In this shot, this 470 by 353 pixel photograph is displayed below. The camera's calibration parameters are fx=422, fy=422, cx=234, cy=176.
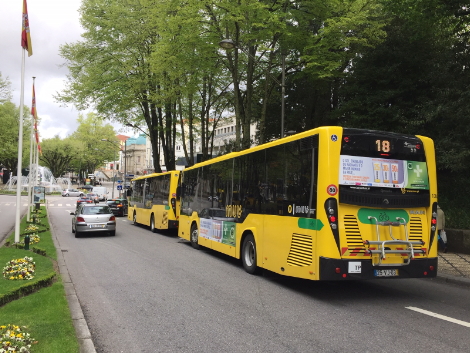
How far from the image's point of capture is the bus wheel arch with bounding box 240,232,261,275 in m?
10.0

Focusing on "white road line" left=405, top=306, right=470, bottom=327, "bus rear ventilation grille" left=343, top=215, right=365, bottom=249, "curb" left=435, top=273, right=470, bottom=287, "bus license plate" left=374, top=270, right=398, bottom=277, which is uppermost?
"bus rear ventilation grille" left=343, top=215, right=365, bottom=249

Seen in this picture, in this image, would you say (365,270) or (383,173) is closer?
(365,270)

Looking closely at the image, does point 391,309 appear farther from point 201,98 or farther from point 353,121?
point 201,98

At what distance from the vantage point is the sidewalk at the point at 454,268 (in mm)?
9523

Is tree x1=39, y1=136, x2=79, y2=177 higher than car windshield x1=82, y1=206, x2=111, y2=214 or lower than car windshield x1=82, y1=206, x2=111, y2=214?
higher

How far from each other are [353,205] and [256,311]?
245 centimetres

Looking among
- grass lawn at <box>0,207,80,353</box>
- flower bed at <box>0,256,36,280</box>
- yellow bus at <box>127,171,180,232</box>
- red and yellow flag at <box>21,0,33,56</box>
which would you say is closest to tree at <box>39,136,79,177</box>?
yellow bus at <box>127,171,180,232</box>

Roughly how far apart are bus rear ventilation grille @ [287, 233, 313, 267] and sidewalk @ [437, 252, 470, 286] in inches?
162

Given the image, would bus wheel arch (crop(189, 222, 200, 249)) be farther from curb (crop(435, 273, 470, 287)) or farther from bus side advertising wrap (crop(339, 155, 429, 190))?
bus side advertising wrap (crop(339, 155, 429, 190))

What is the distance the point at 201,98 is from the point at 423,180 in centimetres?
2401

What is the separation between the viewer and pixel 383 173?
7586 mm

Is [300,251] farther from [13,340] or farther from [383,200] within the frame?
[13,340]

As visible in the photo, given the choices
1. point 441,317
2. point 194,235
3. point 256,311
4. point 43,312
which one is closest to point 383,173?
point 441,317

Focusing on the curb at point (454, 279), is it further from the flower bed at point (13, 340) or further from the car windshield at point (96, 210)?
the car windshield at point (96, 210)
